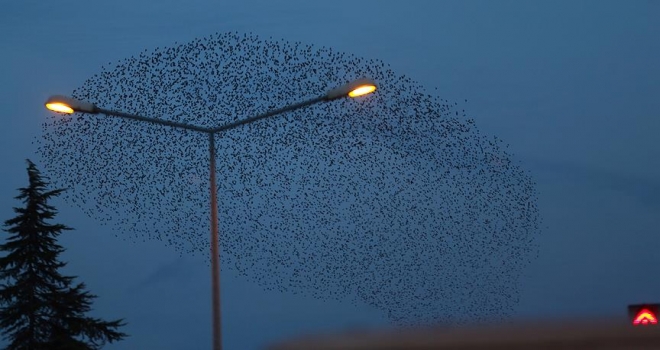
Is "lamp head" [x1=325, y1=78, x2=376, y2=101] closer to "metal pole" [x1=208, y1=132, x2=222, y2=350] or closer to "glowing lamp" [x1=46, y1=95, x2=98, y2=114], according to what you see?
"metal pole" [x1=208, y1=132, x2=222, y2=350]

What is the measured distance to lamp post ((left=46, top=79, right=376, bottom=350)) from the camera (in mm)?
14621

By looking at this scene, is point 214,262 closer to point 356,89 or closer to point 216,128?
point 216,128

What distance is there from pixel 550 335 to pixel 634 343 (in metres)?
0.90

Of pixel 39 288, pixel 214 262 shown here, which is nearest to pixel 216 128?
pixel 214 262

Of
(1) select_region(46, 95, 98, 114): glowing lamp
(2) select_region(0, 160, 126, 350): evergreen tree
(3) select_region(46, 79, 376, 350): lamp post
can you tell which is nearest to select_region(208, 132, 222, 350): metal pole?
(3) select_region(46, 79, 376, 350): lamp post

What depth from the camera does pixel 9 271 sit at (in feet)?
103

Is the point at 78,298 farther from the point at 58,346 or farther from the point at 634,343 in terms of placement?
the point at 634,343

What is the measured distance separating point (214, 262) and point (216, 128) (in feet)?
7.41

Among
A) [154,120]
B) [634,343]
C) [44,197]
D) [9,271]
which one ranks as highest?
[44,197]

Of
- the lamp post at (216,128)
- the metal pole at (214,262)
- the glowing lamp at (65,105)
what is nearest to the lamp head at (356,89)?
the lamp post at (216,128)

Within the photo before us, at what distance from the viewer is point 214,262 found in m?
15.6

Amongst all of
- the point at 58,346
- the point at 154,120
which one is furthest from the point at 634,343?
the point at 58,346

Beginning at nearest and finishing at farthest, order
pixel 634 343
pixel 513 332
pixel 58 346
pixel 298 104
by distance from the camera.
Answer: pixel 634 343 → pixel 513 332 → pixel 298 104 → pixel 58 346

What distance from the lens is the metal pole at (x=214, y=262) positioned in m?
15.2
